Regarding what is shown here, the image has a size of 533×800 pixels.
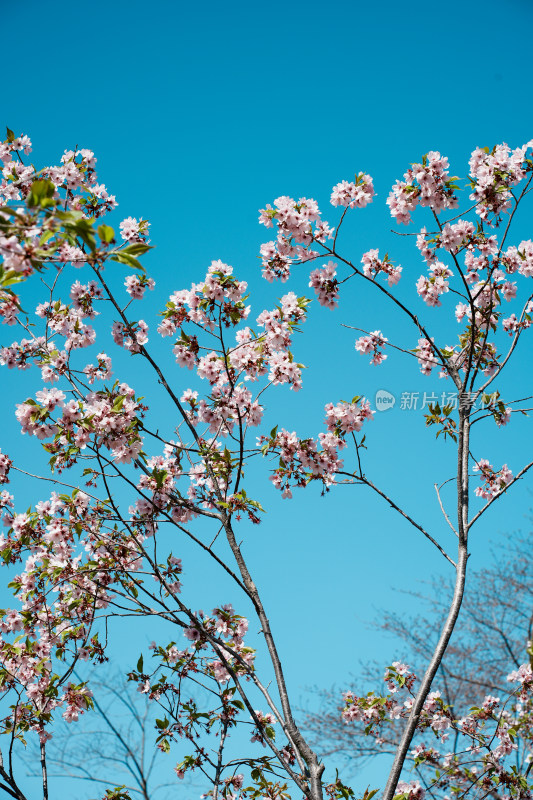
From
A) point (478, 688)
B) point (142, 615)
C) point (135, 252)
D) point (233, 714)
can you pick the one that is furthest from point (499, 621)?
point (135, 252)

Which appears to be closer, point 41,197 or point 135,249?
point 41,197

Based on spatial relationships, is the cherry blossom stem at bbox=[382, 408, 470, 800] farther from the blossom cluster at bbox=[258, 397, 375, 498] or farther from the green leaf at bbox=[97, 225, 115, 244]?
the green leaf at bbox=[97, 225, 115, 244]

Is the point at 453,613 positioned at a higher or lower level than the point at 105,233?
lower

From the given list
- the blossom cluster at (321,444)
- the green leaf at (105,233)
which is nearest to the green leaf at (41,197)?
the green leaf at (105,233)

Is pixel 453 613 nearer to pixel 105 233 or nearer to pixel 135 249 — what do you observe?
pixel 135 249

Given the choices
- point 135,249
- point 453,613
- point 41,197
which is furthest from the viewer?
point 453,613

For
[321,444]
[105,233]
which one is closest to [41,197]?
[105,233]

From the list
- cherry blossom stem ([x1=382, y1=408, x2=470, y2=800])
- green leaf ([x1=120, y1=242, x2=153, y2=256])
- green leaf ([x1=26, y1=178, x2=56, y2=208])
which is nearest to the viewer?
green leaf ([x1=26, y1=178, x2=56, y2=208])

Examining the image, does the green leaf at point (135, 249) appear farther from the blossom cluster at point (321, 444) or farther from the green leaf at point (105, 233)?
the blossom cluster at point (321, 444)

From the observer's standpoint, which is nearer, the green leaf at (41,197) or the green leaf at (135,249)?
the green leaf at (41,197)

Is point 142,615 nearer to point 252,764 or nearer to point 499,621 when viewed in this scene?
point 252,764

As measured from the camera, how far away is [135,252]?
200cm

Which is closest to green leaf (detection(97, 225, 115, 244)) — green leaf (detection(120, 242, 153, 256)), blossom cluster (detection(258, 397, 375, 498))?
green leaf (detection(120, 242, 153, 256))

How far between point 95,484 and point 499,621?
8.58 metres
